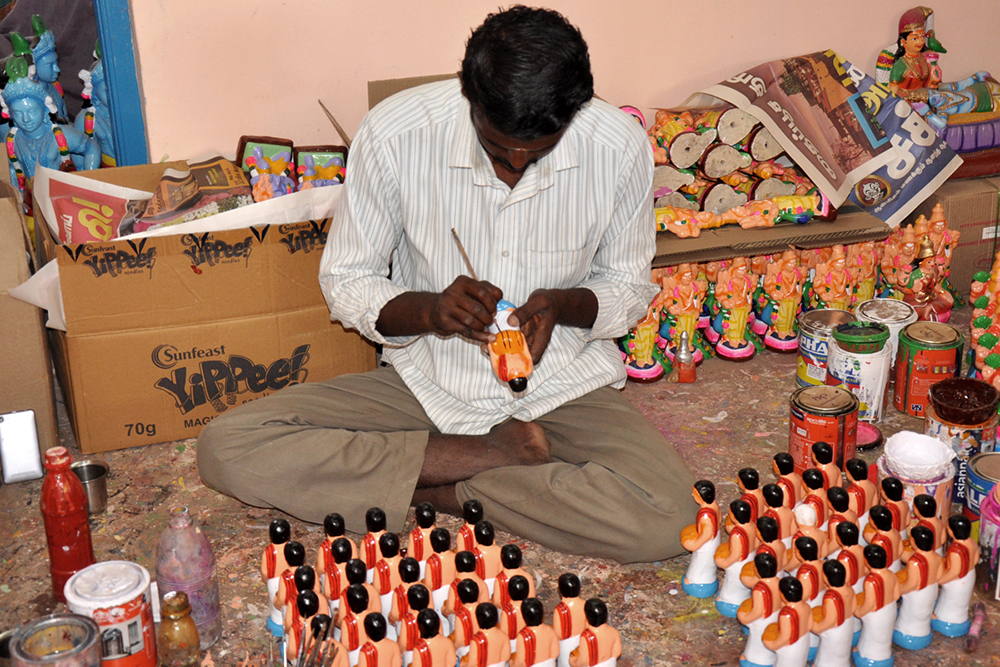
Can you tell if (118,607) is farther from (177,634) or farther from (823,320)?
(823,320)

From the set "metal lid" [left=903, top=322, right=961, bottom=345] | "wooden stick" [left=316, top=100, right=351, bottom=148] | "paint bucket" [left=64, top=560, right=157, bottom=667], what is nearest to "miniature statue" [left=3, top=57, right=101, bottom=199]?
"wooden stick" [left=316, top=100, right=351, bottom=148]

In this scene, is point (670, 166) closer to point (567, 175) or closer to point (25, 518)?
point (567, 175)

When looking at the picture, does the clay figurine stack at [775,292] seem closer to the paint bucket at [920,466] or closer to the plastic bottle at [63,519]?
the paint bucket at [920,466]

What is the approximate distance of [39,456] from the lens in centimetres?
221

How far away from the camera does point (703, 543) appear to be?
1.78 metres

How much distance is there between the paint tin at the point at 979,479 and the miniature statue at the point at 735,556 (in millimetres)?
434

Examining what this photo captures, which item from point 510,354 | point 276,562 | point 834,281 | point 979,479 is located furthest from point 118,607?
point 834,281

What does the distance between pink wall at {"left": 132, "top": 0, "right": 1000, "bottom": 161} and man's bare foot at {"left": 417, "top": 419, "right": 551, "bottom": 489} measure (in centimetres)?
118

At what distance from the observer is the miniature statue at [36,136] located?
275cm

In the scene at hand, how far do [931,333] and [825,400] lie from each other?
1.62 ft

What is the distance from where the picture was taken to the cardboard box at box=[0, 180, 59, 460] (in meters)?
2.22

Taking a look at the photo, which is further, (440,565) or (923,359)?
(923,359)

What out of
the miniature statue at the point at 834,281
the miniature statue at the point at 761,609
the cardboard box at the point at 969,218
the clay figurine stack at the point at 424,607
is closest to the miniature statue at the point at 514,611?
the clay figurine stack at the point at 424,607

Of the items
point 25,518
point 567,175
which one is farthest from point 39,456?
point 567,175
